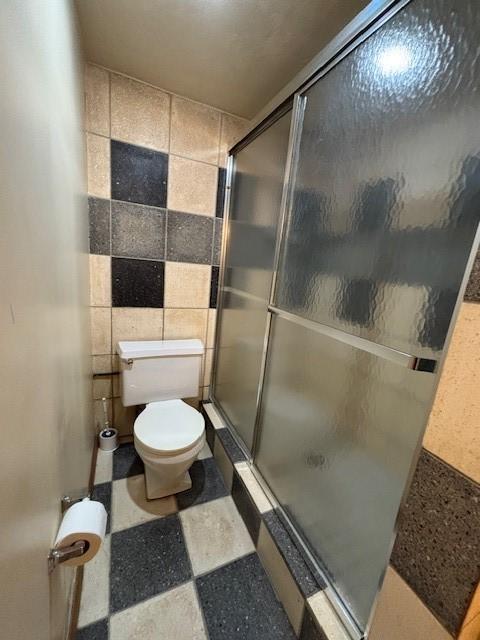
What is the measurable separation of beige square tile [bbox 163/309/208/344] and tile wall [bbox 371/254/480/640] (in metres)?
1.49

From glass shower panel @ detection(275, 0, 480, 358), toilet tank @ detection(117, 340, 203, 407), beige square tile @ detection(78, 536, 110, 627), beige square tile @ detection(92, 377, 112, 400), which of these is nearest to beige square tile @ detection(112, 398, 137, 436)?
beige square tile @ detection(92, 377, 112, 400)

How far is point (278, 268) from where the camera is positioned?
47.4 inches

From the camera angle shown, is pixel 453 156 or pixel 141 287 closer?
pixel 453 156

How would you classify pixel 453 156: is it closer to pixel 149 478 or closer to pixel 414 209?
pixel 414 209

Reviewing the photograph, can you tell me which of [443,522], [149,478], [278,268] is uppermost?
[278,268]

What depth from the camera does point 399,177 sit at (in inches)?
27.6

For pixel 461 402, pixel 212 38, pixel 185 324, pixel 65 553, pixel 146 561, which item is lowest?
pixel 146 561

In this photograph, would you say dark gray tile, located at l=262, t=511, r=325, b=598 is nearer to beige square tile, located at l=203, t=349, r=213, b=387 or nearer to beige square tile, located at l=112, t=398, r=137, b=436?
beige square tile, located at l=203, t=349, r=213, b=387

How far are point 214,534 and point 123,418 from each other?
0.94 m

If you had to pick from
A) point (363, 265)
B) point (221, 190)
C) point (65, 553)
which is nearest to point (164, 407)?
point (65, 553)

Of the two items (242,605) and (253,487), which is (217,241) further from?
(242,605)

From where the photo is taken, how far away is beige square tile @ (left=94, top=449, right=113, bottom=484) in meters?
1.49

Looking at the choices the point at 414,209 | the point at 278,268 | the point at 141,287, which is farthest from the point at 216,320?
the point at 414,209

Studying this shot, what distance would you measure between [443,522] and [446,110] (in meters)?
0.90
